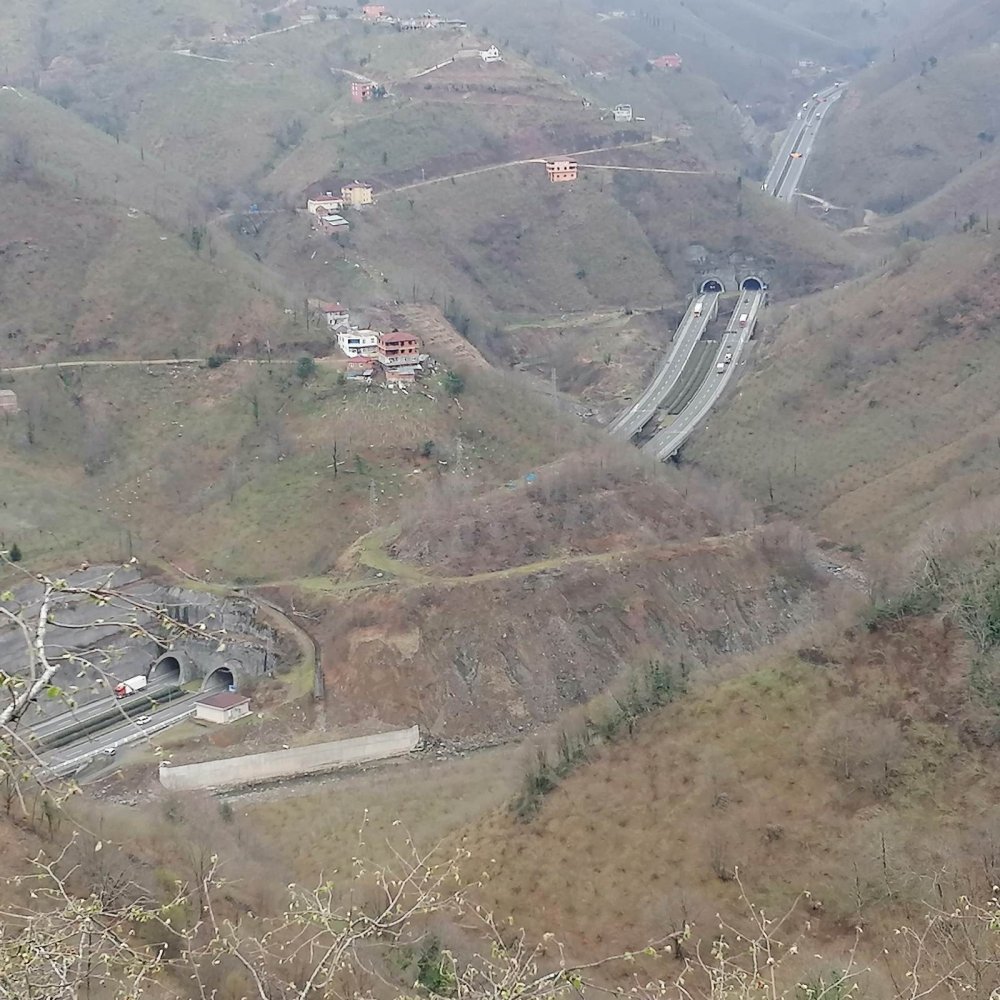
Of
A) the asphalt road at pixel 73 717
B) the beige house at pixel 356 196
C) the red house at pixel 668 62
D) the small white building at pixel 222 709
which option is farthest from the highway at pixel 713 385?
the red house at pixel 668 62

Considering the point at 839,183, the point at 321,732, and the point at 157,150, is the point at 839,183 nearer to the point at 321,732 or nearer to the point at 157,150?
the point at 157,150

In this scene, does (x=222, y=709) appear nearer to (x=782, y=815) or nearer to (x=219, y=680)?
(x=219, y=680)

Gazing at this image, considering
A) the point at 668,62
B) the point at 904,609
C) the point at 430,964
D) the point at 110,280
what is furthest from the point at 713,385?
the point at 668,62

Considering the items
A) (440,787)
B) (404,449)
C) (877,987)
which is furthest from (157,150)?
(877,987)

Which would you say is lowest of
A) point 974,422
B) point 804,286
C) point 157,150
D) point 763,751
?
point 157,150

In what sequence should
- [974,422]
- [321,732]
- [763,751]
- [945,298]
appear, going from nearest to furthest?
[763,751], [321,732], [974,422], [945,298]

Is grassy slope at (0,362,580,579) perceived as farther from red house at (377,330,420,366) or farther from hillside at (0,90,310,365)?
hillside at (0,90,310,365)

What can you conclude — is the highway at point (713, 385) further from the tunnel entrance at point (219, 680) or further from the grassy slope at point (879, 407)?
the tunnel entrance at point (219, 680)
